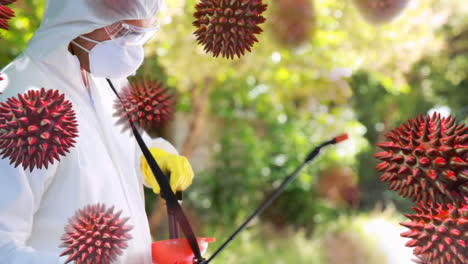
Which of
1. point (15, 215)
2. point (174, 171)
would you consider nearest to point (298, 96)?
point (174, 171)

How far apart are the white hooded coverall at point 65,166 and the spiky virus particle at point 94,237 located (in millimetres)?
171

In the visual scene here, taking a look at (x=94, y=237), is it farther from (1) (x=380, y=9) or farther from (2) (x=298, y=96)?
(2) (x=298, y=96)

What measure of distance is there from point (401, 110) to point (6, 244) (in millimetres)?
5988

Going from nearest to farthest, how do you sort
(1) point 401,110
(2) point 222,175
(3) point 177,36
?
(3) point 177,36, (2) point 222,175, (1) point 401,110

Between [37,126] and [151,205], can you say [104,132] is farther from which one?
[151,205]

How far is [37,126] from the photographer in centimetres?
38

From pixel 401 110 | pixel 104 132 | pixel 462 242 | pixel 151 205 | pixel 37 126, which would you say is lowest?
pixel 462 242

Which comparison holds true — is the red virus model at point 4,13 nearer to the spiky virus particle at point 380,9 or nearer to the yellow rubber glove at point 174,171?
the yellow rubber glove at point 174,171

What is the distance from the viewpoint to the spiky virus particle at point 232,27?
481 mm

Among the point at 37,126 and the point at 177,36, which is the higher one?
the point at 177,36

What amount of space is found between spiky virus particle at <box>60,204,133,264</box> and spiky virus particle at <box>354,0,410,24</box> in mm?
541

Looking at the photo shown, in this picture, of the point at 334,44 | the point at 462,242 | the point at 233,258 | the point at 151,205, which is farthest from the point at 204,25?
the point at 151,205

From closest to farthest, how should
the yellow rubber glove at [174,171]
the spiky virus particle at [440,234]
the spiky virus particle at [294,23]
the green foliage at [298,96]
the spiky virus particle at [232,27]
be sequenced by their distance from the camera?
the spiky virus particle at [440,234]
the spiky virus particle at [232,27]
the yellow rubber glove at [174,171]
the spiky virus particle at [294,23]
the green foliage at [298,96]

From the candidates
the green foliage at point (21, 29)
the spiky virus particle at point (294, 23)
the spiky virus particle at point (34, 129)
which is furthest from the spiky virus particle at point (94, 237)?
the green foliage at point (21, 29)
